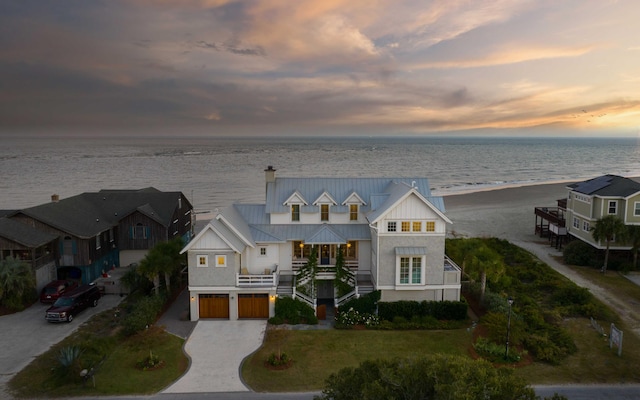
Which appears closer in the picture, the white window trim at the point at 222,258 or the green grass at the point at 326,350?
the green grass at the point at 326,350

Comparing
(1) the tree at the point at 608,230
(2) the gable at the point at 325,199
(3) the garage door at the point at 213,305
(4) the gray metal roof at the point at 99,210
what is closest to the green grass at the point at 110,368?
(3) the garage door at the point at 213,305

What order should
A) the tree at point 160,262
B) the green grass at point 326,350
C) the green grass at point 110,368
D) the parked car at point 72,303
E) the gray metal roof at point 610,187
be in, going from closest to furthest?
the green grass at point 110,368 < the green grass at point 326,350 < the parked car at point 72,303 < the tree at point 160,262 < the gray metal roof at point 610,187

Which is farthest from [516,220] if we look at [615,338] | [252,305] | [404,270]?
[252,305]

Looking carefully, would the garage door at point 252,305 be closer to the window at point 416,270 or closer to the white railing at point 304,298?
the white railing at point 304,298

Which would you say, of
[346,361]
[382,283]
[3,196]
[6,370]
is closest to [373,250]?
[382,283]

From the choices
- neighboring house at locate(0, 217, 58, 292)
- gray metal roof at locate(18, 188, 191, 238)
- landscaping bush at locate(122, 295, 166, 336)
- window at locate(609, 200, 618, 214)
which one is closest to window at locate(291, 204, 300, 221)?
landscaping bush at locate(122, 295, 166, 336)

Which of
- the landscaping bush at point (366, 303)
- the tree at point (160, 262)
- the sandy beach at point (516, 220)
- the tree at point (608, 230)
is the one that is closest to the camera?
the landscaping bush at point (366, 303)
